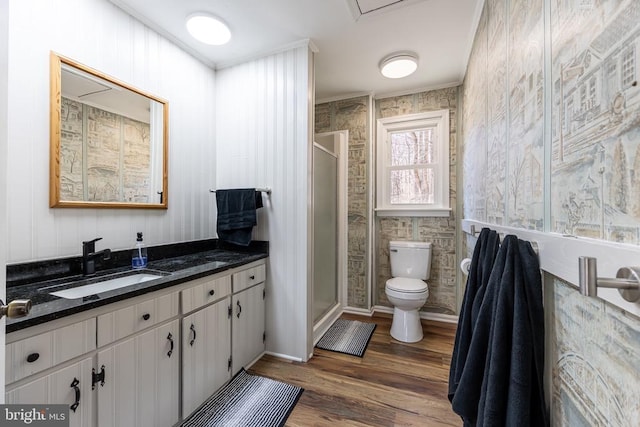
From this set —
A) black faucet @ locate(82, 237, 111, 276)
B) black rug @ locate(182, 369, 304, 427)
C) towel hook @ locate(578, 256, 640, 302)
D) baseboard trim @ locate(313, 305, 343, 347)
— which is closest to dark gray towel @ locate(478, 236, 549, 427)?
towel hook @ locate(578, 256, 640, 302)

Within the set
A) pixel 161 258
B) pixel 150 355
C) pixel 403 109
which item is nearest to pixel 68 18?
pixel 161 258

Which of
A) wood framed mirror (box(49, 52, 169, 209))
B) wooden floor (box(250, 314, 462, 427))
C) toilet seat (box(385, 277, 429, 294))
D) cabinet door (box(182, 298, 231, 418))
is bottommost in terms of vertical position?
wooden floor (box(250, 314, 462, 427))

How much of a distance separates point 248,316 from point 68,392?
101 centimetres

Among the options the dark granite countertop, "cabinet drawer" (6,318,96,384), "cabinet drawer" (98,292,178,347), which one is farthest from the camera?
"cabinet drawer" (98,292,178,347)

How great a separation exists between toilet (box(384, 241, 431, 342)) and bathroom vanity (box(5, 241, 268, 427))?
50.1 inches

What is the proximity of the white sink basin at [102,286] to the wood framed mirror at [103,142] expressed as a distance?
1.42 feet

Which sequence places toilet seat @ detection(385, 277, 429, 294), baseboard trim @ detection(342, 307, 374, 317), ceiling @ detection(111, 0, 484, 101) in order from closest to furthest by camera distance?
ceiling @ detection(111, 0, 484, 101), toilet seat @ detection(385, 277, 429, 294), baseboard trim @ detection(342, 307, 374, 317)

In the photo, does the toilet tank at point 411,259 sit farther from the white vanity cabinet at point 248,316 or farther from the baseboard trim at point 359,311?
the white vanity cabinet at point 248,316

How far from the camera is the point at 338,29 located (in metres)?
1.84

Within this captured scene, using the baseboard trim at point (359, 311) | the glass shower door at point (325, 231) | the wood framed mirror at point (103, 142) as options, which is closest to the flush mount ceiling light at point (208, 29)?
the wood framed mirror at point (103, 142)

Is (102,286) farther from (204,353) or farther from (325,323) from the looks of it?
(325,323)

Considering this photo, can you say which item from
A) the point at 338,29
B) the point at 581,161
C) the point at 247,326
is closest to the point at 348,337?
the point at 247,326

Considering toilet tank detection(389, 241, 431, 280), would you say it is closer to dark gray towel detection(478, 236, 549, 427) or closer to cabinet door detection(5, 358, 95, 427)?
dark gray towel detection(478, 236, 549, 427)

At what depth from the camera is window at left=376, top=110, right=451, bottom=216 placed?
2658 mm
